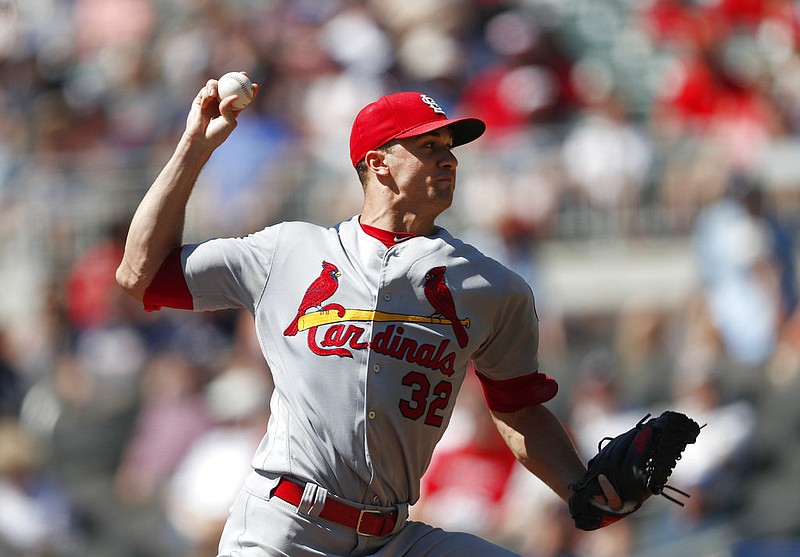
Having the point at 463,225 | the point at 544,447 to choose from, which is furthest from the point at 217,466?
the point at 544,447

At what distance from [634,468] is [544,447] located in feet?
1.14

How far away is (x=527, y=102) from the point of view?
10492mm

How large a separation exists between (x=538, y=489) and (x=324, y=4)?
252 inches

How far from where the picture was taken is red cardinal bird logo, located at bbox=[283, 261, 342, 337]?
12.5ft

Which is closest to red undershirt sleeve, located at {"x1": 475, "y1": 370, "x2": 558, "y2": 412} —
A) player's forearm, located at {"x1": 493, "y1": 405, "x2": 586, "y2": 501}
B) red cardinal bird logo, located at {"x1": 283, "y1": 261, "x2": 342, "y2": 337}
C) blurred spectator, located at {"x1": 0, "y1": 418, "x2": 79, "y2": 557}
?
player's forearm, located at {"x1": 493, "y1": 405, "x2": 586, "y2": 501}

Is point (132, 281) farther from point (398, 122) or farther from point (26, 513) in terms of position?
point (26, 513)

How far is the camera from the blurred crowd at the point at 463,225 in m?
7.78

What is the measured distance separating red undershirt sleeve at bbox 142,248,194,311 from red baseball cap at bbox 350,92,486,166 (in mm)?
632

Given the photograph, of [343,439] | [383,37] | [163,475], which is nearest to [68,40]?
[383,37]

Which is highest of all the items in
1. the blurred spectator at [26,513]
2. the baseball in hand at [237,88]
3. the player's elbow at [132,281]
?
the baseball in hand at [237,88]

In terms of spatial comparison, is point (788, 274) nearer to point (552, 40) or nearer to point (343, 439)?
point (552, 40)

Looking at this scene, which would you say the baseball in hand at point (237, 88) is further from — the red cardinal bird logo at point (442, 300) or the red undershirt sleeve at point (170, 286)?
the red cardinal bird logo at point (442, 300)

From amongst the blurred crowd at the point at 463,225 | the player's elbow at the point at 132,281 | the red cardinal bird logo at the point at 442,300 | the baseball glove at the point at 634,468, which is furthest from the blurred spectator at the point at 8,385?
the baseball glove at the point at 634,468

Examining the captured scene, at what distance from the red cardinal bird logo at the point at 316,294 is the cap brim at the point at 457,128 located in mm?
465
